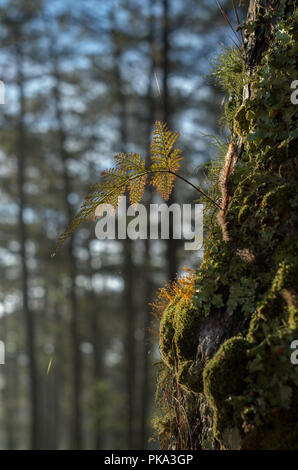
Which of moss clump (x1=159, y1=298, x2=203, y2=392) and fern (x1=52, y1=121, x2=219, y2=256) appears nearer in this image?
moss clump (x1=159, y1=298, x2=203, y2=392)

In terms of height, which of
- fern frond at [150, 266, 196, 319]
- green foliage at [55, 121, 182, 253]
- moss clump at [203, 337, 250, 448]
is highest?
green foliage at [55, 121, 182, 253]

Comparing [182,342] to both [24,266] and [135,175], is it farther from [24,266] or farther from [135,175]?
[24,266]

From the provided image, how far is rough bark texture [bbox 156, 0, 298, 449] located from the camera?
1.45m

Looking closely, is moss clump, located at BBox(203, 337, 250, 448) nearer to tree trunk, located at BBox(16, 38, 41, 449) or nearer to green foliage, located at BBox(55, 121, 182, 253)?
green foliage, located at BBox(55, 121, 182, 253)

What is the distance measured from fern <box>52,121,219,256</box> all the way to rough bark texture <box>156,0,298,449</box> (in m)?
0.27

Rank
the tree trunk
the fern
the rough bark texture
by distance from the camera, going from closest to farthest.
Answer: the rough bark texture < the fern < the tree trunk

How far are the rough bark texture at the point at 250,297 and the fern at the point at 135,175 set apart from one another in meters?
0.27

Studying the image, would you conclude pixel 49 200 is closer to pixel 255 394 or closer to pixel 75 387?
pixel 75 387

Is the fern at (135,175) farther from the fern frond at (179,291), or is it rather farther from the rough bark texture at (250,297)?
the fern frond at (179,291)

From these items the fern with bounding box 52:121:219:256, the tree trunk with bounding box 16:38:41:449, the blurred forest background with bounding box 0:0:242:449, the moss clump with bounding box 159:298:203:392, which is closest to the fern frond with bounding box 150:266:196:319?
the moss clump with bounding box 159:298:203:392

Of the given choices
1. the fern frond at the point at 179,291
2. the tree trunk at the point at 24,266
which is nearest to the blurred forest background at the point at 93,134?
the tree trunk at the point at 24,266

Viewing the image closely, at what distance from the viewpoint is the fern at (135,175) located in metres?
1.93

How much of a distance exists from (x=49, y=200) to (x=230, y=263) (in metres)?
14.1
